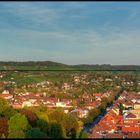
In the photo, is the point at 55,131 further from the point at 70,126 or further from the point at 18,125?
the point at 70,126

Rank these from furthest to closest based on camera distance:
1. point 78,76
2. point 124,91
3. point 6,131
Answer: point 78,76, point 124,91, point 6,131

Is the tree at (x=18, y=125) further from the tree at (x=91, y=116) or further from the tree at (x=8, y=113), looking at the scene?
the tree at (x=91, y=116)

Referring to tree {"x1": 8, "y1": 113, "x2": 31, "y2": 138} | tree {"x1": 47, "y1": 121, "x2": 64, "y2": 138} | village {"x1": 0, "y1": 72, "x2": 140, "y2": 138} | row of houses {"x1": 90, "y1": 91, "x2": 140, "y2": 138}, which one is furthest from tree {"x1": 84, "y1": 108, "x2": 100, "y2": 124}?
tree {"x1": 8, "y1": 113, "x2": 31, "y2": 138}

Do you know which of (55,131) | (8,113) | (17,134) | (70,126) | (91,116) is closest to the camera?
(17,134)

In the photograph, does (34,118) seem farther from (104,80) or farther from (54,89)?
(104,80)

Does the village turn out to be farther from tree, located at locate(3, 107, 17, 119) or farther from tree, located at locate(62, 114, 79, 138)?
tree, located at locate(3, 107, 17, 119)

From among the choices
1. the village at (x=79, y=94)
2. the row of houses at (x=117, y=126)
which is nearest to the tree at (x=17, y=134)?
the row of houses at (x=117, y=126)

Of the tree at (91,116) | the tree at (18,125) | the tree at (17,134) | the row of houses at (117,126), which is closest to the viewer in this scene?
the tree at (17,134)

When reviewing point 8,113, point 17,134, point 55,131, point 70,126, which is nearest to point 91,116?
point 70,126

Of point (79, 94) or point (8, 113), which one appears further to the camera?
point (79, 94)

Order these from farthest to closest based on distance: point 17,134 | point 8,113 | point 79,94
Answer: point 79,94, point 8,113, point 17,134

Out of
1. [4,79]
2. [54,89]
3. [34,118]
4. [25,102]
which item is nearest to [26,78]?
[4,79]
